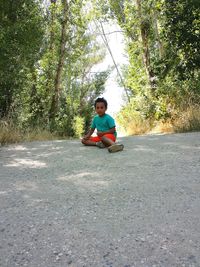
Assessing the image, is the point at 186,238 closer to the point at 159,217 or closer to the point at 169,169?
the point at 159,217

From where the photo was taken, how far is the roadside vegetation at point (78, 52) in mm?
8523

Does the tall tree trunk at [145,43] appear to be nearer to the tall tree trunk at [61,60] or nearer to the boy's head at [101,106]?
the tall tree trunk at [61,60]

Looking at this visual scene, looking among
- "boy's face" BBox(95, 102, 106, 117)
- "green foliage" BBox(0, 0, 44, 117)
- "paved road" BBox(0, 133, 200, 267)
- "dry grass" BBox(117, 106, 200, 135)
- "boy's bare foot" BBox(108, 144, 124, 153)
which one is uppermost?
"green foliage" BBox(0, 0, 44, 117)

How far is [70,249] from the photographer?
7.53 ft

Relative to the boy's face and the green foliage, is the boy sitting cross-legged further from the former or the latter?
the green foliage

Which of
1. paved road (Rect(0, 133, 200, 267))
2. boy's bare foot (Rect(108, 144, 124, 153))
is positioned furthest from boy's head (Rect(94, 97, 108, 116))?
paved road (Rect(0, 133, 200, 267))

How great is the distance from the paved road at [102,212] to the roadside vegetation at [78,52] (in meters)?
3.99

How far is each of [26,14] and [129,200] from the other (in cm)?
800

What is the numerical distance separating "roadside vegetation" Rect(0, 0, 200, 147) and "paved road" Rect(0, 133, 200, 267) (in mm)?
3994

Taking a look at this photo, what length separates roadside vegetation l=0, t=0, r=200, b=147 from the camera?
852cm

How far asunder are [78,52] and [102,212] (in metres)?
15.2

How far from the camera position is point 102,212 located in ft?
9.57

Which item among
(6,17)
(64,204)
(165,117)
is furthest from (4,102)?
(64,204)

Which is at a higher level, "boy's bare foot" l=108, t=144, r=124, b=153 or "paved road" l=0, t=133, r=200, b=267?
"boy's bare foot" l=108, t=144, r=124, b=153
